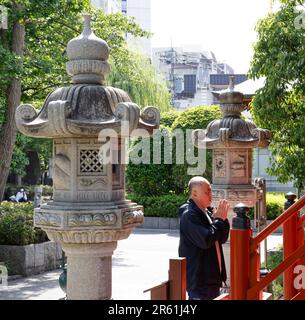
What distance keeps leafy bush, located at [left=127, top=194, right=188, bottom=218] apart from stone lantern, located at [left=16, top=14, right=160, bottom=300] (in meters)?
13.5

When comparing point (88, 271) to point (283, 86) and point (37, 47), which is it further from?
point (37, 47)

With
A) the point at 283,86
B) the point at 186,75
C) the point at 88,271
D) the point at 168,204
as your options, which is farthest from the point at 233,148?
the point at 186,75

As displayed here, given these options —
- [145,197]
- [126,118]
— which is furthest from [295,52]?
[145,197]

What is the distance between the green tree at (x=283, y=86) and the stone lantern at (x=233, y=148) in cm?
131

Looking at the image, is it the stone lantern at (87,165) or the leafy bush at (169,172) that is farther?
the leafy bush at (169,172)

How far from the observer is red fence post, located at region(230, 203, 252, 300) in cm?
341

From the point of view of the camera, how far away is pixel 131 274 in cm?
1056

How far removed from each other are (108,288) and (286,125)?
5.61 m

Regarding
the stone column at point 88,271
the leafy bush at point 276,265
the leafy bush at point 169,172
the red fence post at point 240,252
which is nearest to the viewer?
the red fence post at point 240,252

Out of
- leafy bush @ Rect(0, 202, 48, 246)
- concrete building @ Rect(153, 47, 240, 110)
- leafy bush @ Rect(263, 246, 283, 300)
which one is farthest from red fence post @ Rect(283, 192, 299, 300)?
concrete building @ Rect(153, 47, 240, 110)

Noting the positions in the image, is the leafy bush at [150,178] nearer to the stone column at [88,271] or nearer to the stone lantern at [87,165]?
the stone lantern at [87,165]

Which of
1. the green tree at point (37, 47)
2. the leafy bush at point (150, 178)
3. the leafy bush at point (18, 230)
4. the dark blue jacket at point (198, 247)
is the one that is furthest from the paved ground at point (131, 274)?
the leafy bush at point (150, 178)

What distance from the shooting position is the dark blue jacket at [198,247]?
4.26 m
